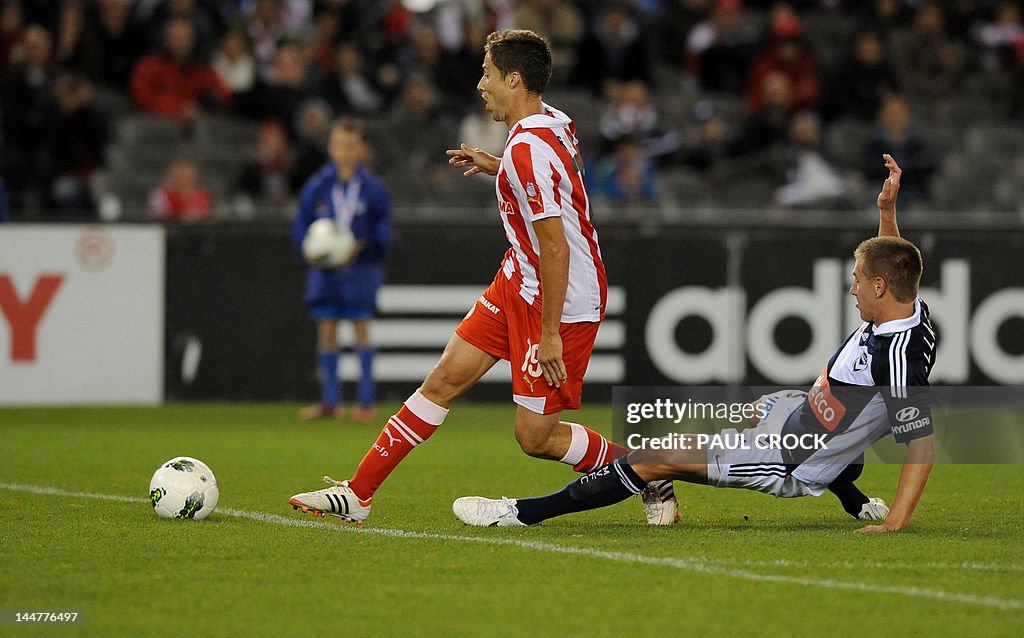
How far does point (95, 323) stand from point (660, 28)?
8.02 metres

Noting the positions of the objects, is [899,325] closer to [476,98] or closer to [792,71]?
[476,98]

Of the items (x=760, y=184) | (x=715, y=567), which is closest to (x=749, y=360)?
(x=760, y=184)

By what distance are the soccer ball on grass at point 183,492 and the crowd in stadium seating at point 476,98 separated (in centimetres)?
645

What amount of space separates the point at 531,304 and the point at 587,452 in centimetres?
71

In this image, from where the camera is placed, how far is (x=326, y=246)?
444 inches

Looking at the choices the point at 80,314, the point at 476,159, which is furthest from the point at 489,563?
the point at 80,314

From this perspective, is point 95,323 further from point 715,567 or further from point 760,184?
point 715,567

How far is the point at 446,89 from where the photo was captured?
53.1ft

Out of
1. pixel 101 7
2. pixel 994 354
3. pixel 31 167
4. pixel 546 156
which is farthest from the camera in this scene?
pixel 101 7

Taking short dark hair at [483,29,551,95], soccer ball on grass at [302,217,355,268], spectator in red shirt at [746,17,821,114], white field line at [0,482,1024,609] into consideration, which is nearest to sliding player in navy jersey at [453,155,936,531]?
white field line at [0,482,1024,609]

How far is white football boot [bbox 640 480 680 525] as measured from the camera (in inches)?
255

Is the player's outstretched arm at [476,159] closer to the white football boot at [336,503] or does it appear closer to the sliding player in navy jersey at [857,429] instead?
the sliding player in navy jersey at [857,429]

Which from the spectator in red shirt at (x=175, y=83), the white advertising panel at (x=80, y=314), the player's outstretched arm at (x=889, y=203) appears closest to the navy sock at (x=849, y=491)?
A: the player's outstretched arm at (x=889, y=203)

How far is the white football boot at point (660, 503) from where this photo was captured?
21.3 ft
